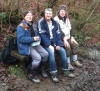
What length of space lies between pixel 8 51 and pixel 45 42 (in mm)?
1021

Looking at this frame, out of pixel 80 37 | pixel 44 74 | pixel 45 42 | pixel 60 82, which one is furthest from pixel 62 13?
pixel 80 37

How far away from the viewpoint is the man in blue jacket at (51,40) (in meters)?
4.37

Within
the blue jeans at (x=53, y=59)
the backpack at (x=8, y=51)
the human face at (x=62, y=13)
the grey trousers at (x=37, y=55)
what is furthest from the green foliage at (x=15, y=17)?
the blue jeans at (x=53, y=59)

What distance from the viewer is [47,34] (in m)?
4.52

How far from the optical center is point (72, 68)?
5.02 m

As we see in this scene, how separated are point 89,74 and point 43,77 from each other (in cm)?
155

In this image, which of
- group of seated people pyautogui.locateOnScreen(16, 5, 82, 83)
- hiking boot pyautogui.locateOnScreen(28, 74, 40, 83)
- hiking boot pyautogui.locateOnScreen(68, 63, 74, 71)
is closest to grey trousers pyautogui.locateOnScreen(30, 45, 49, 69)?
group of seated people pyautogui.locateOnScreen(16, 5, 82, 83)

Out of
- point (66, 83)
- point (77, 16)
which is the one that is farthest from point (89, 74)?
point (77, 16)

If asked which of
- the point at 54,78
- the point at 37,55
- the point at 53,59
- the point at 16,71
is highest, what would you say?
the point at 37,55

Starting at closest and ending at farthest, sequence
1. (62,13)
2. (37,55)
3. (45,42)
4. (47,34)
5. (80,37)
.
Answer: (37,55) → (45,42) → (47,34) → (62,13) → (80,37)

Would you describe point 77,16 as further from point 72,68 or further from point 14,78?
point 14,78

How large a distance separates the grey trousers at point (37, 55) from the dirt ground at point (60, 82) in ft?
1.70

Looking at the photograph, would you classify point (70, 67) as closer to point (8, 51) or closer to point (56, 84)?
point (56, 84)

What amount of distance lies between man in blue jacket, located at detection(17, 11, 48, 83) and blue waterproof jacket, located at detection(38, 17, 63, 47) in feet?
0.54
